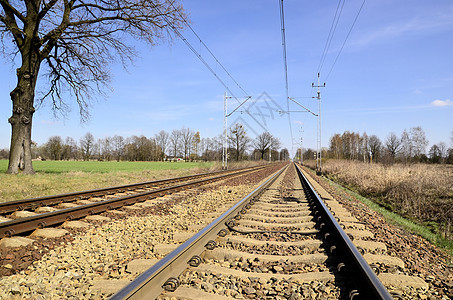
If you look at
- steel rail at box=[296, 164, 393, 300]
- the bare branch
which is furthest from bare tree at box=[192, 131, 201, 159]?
steel rail at box=[296, 164, 393, 300]

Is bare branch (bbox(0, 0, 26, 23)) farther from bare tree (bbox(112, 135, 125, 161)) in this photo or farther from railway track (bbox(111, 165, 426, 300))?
bare tree (bbox(112, 135, 125, 161))

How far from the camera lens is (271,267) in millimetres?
3322

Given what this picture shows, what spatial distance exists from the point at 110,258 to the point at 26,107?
45.7ft

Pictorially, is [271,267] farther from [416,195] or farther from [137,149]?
[137,149]

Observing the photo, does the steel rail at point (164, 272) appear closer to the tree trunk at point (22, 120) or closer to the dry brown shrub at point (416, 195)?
the dry brown shrub at point (416, 195)

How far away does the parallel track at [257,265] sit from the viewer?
2578 mm

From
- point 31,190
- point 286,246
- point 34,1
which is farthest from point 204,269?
point 34,1

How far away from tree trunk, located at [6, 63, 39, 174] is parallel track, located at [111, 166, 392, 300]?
13.6 metres

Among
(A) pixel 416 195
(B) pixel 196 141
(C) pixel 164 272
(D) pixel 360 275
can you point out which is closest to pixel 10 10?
(C) pixel 164 272

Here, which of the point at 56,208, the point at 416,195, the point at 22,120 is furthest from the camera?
the point at 22,120

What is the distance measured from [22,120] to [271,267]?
15.3 m

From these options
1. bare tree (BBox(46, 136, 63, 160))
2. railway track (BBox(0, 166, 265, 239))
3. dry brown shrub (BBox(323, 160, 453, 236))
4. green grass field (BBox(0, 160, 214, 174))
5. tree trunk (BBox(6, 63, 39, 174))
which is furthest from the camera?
bare tree (BBox(46, 136, 63, 160))

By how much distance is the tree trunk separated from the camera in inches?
557

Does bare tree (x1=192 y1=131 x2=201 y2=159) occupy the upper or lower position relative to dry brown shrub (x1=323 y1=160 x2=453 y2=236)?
upper
